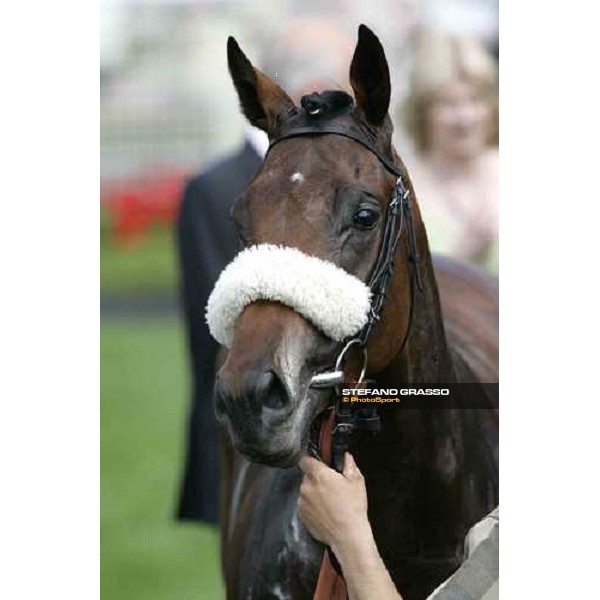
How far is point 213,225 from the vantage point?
2242 millimetres

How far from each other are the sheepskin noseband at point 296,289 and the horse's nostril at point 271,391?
0.39 ft

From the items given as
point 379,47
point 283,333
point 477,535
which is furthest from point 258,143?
point 477,535

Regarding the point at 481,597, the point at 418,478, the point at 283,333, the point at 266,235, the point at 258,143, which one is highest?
the point at 258,143

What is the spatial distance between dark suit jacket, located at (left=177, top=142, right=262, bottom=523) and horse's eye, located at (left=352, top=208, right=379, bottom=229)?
2.18 feet

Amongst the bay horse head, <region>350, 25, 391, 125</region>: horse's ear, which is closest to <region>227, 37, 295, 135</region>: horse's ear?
the bay horse head

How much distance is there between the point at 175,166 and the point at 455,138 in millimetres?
604

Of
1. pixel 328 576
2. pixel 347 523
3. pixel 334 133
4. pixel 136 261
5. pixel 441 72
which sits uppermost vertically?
pixel 441 72

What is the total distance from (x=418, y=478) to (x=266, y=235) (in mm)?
520

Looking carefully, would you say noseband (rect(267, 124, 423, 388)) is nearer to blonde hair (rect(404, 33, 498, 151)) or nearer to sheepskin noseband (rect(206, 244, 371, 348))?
sheepskin noseband (rect(206, 244, 371, 348))

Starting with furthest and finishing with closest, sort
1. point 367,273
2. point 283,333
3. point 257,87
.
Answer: point 257,87 < point 367,273 < point 283,333

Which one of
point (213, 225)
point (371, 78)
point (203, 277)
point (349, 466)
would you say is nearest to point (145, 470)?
point (203, 277)

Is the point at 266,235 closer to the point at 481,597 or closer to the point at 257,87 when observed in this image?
the point at 257,87

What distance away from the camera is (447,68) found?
2139 mm

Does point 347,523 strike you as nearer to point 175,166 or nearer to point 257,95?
point 257,95
